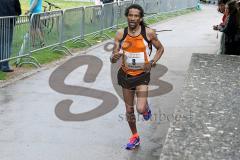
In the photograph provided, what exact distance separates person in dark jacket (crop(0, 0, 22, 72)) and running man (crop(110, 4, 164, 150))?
484 cm

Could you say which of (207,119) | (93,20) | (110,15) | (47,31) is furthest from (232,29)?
(110,15)

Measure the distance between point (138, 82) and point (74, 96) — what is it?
3090 mm

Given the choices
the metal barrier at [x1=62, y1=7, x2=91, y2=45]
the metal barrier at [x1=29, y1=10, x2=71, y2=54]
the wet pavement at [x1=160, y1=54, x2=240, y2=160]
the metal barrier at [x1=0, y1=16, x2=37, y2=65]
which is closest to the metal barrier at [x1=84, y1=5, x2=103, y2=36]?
the metal barrier at [x1=62, y1=7, x2=91, y2=45]

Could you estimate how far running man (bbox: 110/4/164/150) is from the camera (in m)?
6.20

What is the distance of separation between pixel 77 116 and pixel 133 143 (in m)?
1.73

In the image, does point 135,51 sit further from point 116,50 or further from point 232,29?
point 232,29

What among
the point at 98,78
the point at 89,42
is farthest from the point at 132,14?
the point at 89,42

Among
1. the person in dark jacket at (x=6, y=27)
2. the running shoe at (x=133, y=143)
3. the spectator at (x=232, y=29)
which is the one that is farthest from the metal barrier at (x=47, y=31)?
the running shoe at (x=133, y=143)

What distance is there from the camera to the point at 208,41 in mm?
18578

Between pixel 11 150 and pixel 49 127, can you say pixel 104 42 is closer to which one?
pixel 49 127

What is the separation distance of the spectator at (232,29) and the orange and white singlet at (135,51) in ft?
13.8

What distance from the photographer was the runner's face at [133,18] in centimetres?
614

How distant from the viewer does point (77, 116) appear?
7953 millimetres

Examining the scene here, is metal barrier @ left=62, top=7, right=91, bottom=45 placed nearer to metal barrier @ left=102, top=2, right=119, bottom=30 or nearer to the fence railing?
the fence railing
